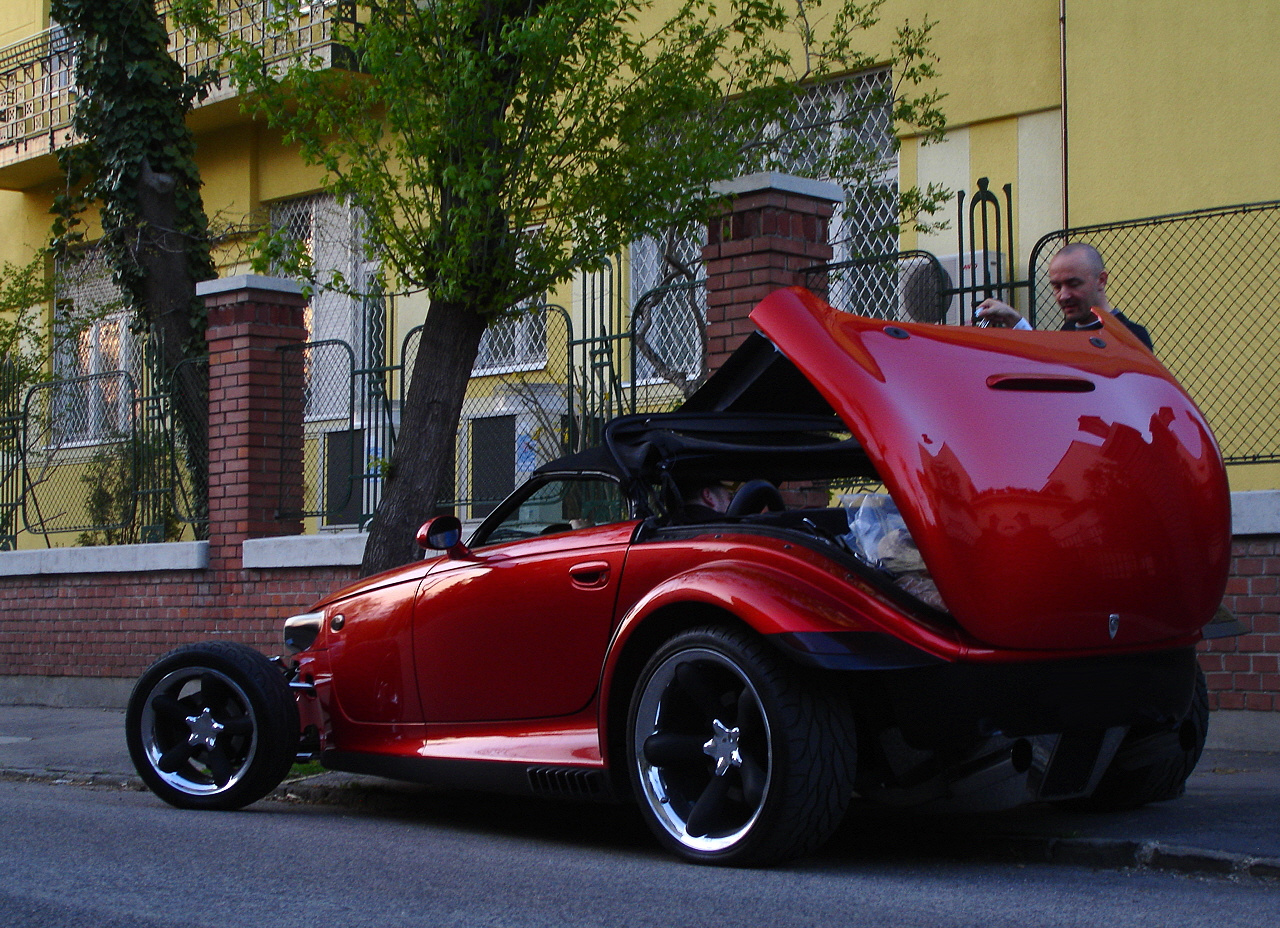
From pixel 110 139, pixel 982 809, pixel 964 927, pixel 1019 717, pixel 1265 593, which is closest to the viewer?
pixel 964 927

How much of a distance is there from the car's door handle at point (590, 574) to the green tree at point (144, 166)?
1014 cm

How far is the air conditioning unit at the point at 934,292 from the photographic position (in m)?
8.45

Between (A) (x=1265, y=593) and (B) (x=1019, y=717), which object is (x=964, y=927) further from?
(A) (x=1265, y=593)

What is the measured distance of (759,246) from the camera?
880 centimetres

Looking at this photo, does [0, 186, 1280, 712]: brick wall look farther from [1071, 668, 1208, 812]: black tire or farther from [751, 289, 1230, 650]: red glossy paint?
[751, 289, 1230, 650]: red glossy paint

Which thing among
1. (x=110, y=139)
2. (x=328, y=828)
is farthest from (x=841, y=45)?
(x=328, y=828)

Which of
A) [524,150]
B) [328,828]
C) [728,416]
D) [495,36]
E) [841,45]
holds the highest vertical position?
[841,45]

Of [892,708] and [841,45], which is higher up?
[841,45]

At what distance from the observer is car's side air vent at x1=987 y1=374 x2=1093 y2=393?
15.4 feet

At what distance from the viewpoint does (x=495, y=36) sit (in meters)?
8.84

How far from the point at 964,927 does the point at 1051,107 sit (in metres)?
9.95

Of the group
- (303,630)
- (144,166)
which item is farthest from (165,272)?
(303,630)

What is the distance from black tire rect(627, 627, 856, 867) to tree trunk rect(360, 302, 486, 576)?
15.2 feet

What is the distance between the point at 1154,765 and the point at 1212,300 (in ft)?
12.8
